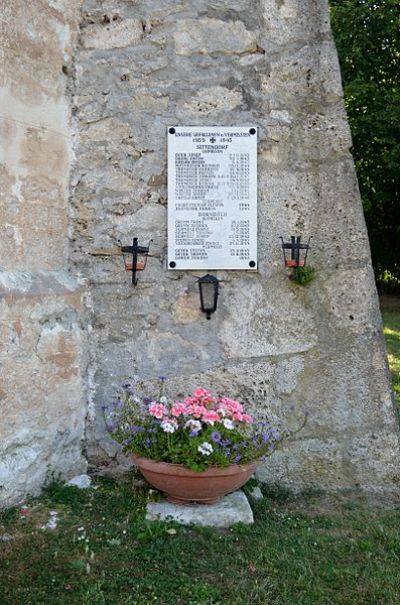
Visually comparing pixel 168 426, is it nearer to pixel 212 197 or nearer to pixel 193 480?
pixel 193 480

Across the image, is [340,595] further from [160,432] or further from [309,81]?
[309,81]

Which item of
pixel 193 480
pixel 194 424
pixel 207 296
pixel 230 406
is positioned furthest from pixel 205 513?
pixel 207 296

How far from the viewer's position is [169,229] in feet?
11.2

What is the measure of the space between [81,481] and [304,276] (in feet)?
5.43

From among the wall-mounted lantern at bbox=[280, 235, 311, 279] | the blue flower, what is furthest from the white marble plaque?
the blue flower

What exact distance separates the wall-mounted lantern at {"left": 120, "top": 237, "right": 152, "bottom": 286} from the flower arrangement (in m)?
0.70

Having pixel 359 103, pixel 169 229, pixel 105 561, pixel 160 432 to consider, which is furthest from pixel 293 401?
pixel 359 103

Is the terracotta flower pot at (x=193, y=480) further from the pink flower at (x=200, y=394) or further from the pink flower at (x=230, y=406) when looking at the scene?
the pink flower at (x=200, y=394)

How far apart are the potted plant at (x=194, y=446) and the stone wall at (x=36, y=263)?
38 cm

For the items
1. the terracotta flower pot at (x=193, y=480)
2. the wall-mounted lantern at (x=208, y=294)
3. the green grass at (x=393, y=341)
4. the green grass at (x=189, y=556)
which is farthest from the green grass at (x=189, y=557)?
the green grass at (x=393, y=341)

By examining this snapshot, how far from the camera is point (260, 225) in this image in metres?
3.46

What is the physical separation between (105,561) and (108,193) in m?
1.94

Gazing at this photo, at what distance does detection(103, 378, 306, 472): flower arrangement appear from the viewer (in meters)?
2.90

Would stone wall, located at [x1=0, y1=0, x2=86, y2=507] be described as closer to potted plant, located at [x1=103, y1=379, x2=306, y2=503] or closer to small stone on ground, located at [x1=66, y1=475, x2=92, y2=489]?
small stone on ground, located at [x1=66, y1=475, x2=92, y2=489]
